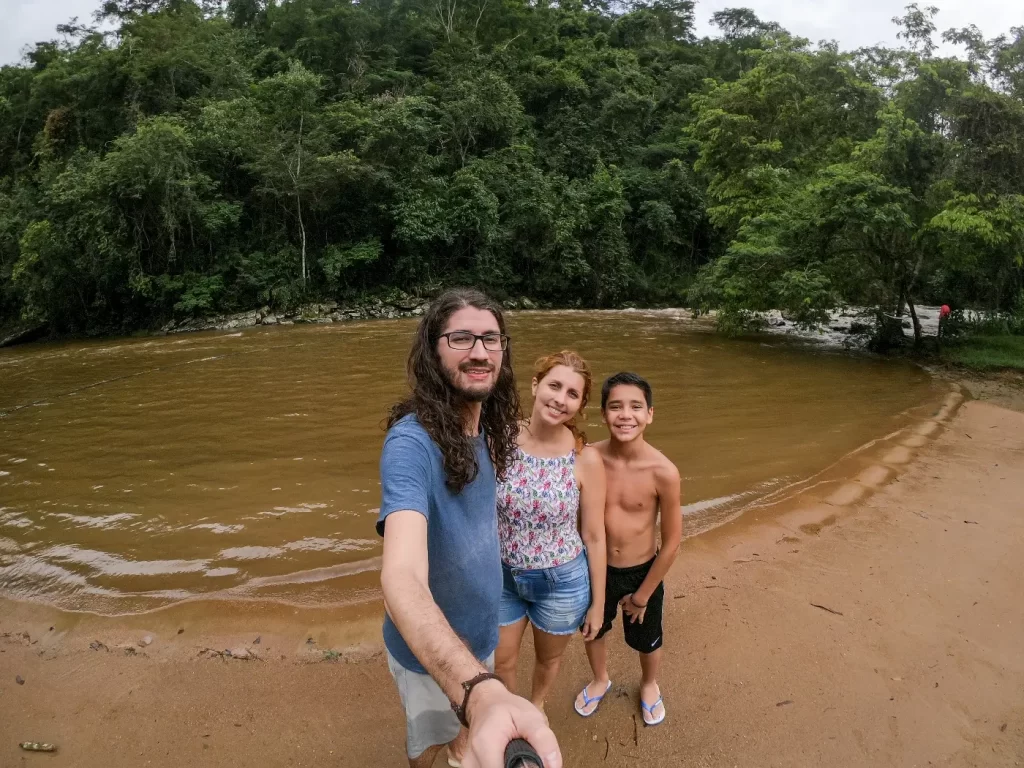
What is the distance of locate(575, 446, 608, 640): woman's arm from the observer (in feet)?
7.04

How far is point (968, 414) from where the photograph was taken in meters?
7.59

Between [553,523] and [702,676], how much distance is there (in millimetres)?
1402

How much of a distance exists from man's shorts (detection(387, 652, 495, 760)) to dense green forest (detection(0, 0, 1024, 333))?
11.6 metres

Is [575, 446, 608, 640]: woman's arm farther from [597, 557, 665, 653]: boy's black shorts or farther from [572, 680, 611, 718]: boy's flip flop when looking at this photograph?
[572, 680, 611, 718]: boy's flip flop

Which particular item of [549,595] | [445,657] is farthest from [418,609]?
[549,595]

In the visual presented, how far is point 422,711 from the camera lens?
168 centimetres

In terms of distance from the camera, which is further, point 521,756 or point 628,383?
point 628,383

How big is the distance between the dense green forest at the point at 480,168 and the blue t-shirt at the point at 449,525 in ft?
37.3

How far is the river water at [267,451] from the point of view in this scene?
4109 millimetres

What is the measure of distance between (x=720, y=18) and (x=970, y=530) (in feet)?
176

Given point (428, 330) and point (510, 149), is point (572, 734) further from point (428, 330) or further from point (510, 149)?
point (510, 149)

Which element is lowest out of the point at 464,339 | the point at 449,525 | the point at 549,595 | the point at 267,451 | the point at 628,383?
the point at 267,451

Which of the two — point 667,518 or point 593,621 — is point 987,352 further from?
point 593,621

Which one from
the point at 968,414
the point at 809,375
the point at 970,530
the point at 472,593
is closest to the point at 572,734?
the point at 472,593
